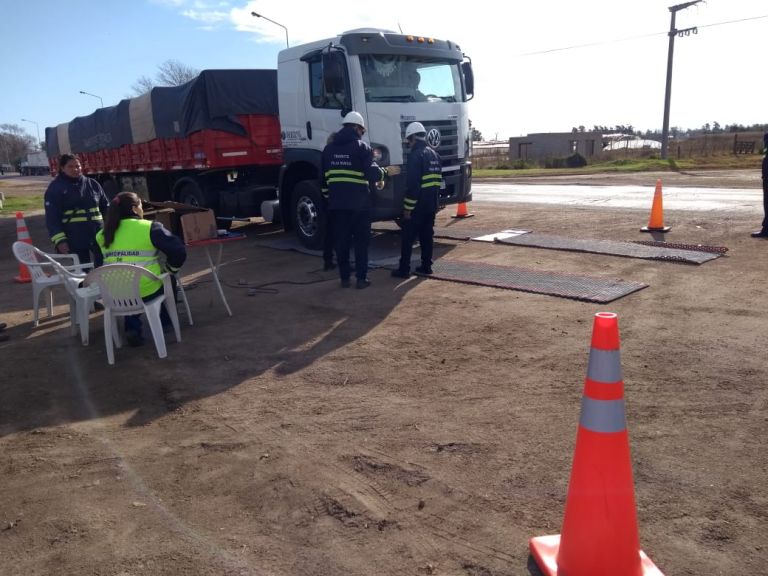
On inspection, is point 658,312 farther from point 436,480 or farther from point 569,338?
point 436,480

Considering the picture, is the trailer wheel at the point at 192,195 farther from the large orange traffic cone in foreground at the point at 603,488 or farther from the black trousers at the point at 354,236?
the large orange traffic cone in foreground at the point at 603,488

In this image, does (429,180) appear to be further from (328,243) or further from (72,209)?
(72,209)

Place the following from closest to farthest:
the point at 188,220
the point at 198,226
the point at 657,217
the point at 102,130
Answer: the point at 188,220
the point at 198,226
the point at 657,217
the point at 102,130

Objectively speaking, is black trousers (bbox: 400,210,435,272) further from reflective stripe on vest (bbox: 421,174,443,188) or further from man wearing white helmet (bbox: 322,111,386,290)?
man wearing white helmet (bbox: 322,111,386,290)

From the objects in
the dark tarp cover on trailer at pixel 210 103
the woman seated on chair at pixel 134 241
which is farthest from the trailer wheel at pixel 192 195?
the woman seated on chair at pixel 134 241

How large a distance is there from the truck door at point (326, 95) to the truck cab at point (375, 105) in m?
0.01

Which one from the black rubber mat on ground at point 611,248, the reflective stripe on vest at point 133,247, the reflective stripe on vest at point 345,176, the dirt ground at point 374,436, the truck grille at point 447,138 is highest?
the truck grille at point 447,138

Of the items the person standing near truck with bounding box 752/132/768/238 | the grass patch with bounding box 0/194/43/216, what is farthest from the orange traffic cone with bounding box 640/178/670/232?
the grass patch with bounding box 0/194/43/216

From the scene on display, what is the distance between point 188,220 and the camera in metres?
6.57

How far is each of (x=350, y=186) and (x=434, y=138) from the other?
249cm

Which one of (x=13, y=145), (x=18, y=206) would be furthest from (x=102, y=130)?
(x=13, y=145)

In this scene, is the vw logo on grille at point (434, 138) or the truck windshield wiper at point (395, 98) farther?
the vw logo on grille at point (434, 138)

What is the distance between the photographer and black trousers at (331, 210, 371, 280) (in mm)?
7809

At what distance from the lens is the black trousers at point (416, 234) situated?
26.8ft
